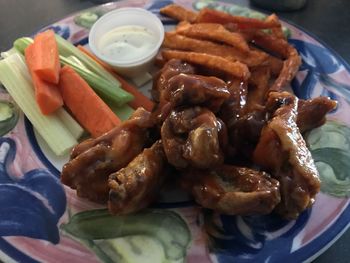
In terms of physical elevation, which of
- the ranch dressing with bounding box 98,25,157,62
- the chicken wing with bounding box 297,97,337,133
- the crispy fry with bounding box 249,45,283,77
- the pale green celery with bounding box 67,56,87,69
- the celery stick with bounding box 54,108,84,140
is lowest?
the celery stick with bounding box 54,108,84,140

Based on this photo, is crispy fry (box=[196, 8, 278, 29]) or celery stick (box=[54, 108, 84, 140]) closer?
celery stick (box=[54, 108, 84, 140])

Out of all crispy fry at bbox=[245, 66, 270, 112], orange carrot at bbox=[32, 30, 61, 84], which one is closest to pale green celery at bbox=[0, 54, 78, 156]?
orange carrot at bbox=[32, 30, 61, 84]

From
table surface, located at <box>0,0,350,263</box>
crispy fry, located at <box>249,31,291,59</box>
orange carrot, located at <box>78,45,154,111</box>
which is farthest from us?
table surface, located at <box>0,0,350,263</box>

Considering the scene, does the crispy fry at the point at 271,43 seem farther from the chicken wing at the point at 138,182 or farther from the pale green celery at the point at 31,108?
the pale green celery at the point at 31,108

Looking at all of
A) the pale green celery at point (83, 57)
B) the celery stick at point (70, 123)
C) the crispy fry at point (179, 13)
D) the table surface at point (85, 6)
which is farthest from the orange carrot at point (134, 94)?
the table surface at point (85, 6)

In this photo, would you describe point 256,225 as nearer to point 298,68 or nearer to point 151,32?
point 298,68

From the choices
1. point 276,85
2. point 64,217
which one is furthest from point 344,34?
point 64,217

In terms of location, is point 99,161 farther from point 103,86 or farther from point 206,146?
point 103,86

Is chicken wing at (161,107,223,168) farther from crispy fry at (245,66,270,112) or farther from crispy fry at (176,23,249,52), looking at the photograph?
crispy fry at (176,23,249,52)
